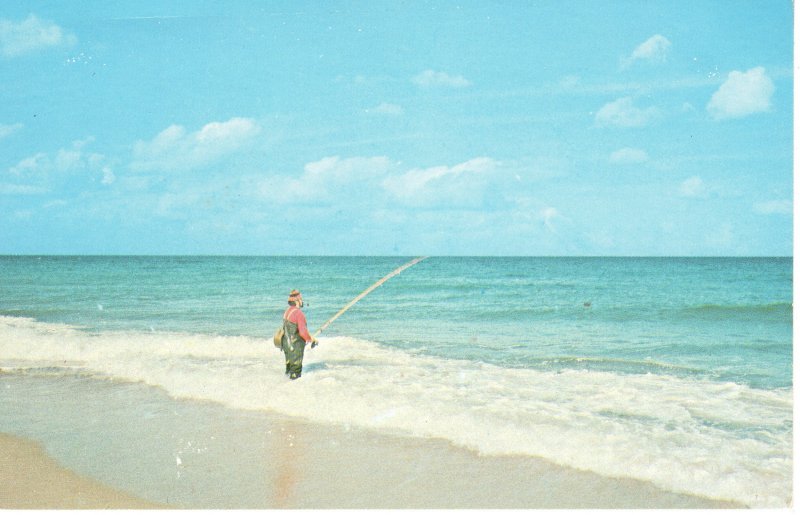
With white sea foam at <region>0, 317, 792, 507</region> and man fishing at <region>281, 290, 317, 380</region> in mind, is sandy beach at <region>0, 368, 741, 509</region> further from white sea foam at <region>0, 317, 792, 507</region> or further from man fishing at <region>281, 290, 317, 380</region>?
man fishing at <region>281, 290, 317, 380</region>

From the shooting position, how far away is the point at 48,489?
4680 mm

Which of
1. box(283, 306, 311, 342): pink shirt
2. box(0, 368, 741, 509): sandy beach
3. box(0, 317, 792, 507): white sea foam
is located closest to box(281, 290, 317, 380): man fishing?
box(283, 306, 311, 342): pink shirt

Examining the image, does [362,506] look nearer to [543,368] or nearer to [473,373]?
[473,373]

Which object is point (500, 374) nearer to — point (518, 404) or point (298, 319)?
point (518, 404)

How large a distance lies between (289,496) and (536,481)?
1824 millimetres

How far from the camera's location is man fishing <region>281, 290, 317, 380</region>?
7.75m

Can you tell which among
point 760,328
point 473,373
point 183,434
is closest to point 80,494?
point 183,434

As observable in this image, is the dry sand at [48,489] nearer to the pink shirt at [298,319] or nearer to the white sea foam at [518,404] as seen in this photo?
the white sea foam at [518,404]

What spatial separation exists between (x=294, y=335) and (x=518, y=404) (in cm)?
286

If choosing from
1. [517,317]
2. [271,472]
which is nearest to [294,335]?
[271,472]

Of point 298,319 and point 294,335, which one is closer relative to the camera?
point 298,319

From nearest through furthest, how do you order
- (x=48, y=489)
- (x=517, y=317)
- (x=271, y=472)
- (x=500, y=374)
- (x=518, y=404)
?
(x=48, y=489) → (x=271, y=472) → (x=518, y=404) → (x=500, y=374) → (x=517, y=317)

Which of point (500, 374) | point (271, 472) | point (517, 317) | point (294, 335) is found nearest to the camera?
point (271, 472)

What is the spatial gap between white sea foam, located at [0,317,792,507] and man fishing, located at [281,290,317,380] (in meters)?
0.23
